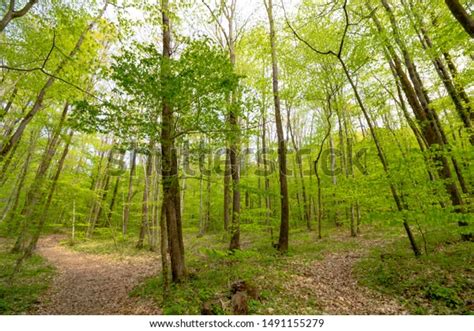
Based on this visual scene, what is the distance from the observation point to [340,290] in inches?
212

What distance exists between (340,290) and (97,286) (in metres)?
7.00

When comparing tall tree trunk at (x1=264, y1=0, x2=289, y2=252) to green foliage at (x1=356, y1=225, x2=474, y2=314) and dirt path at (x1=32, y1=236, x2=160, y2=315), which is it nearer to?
green foliage at (x1=356, y1=225, x2=474, y2=314)

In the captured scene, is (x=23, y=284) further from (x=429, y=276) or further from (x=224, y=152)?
(x=429, y=276)

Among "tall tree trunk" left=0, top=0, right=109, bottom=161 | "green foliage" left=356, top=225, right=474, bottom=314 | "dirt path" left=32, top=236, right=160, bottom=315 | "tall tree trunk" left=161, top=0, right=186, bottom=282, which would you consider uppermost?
"tall tree trunk" left=0, top=0, right=109, bottom=161

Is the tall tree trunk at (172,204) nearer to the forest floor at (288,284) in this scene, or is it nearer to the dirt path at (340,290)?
the forest floor at (288,284)

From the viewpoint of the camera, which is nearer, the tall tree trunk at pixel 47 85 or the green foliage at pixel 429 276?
the green foliage at pixel 429 276

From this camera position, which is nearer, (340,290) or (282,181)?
(340,290)

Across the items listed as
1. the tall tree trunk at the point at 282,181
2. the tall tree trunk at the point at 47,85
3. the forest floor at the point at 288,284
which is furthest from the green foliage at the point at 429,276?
the tall tree trunk at the point at 47,85

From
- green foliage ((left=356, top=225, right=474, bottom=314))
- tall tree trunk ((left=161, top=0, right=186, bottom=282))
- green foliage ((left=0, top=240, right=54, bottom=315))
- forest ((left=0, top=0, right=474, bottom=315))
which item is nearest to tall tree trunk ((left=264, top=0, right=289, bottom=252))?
forest ((left=0, top=0, right=474, bottom=315))

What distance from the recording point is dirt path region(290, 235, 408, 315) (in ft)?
14.5

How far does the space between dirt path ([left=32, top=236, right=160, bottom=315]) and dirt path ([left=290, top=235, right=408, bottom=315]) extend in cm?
349

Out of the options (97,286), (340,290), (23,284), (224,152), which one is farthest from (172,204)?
(23,284)

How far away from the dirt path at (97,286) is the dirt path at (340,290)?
3489 millimetres

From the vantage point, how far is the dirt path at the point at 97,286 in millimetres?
5344
